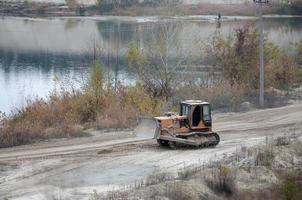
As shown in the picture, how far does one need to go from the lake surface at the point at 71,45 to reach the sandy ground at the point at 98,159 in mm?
11114

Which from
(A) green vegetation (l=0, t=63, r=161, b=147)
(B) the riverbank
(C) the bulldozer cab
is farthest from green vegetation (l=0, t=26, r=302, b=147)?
(B) the riverbank

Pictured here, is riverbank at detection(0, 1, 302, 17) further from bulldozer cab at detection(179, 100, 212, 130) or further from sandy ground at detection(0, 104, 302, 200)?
bulldozer cab at detection(179, 100, 212, 130)

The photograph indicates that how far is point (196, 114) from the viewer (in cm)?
2366

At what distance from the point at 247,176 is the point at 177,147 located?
4114mm

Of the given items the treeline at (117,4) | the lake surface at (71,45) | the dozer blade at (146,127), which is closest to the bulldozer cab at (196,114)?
the dozer blade at (146,127)

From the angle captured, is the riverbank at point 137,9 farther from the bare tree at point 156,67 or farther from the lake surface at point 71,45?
the bare tree at point 156,67

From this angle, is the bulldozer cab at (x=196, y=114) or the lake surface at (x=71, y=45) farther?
the lake surface at (x=71, y=45)

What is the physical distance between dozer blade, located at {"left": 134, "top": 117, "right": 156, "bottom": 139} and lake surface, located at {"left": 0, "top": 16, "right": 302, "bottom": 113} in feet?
41.7

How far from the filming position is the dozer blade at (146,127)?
77.2ft

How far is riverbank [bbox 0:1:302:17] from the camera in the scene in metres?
86.9

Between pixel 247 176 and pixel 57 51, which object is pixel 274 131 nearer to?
pixel 247 176

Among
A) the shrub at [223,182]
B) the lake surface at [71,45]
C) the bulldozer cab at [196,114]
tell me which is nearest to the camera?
the shrub at [223,182]

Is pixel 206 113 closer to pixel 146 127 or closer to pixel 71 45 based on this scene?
pixel 146 127

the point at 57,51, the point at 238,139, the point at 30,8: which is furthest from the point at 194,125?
the point at 30,8
